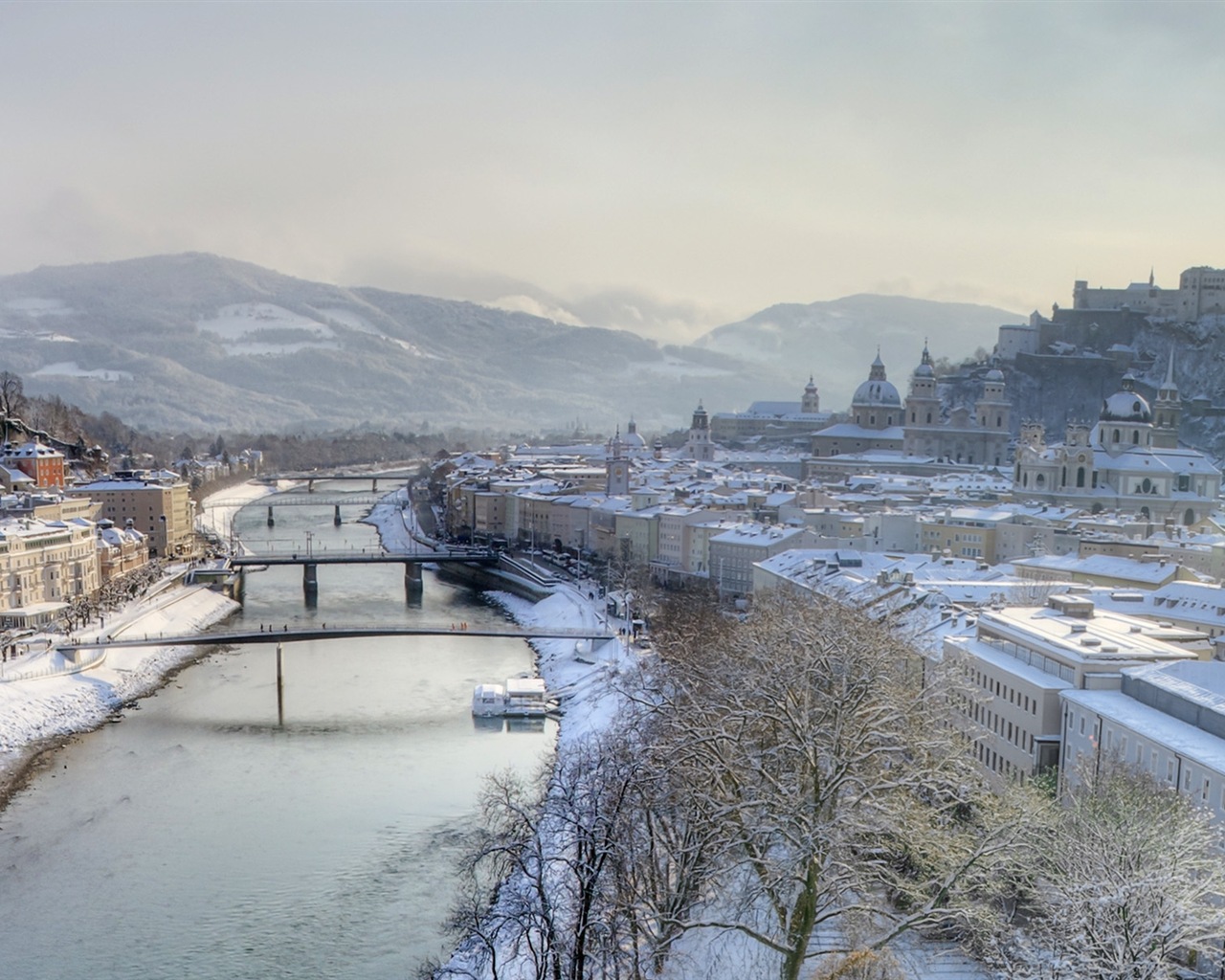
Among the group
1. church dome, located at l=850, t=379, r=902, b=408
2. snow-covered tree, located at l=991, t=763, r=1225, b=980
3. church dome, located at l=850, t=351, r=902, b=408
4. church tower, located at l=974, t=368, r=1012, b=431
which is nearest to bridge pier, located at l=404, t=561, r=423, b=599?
snow-covered tree, located at l=991, t=763, r=1225, b=980

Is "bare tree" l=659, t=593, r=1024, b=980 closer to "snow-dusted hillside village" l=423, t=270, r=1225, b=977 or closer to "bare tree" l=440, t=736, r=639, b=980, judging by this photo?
"snow-dusted hillside village" l=423, t=270, r=1225, b=977

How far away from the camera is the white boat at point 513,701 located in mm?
22625

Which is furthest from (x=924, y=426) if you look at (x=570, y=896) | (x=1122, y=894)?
(x=1122, y=894)

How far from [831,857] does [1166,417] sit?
50.5 m

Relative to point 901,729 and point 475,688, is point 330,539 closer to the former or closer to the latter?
point 475,688

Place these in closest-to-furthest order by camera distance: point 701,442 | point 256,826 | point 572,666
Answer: point 256,826 → point 572,666 → point 701,442

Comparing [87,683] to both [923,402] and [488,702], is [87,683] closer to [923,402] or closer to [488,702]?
[488,702]

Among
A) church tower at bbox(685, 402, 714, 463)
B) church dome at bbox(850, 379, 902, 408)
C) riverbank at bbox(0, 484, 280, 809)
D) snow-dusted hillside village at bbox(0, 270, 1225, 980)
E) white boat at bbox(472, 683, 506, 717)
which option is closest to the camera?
snow-dusted hillside village at bbox(0, 270, 1225, 980)

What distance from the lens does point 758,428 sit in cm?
8525

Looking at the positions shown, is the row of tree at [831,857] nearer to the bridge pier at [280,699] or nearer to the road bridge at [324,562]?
the bridge pier at [280,699]

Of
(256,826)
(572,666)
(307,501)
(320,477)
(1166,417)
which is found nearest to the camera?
(256,826)

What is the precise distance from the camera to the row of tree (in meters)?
9.25

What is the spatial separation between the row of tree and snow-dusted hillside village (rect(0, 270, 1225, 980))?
2.2 inches

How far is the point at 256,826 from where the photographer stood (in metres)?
16.8
